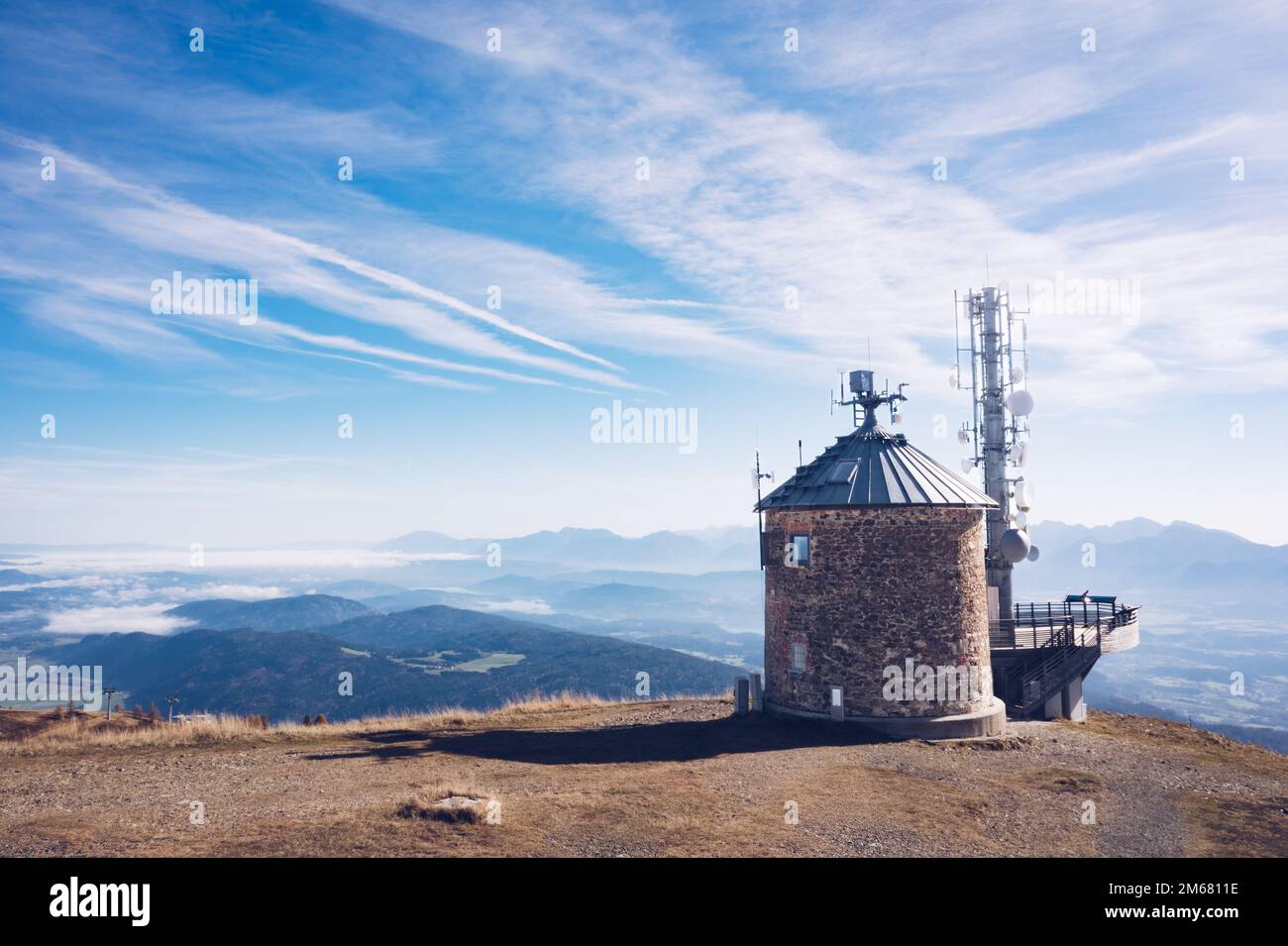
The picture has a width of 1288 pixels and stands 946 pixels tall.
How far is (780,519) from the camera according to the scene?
28266 mm

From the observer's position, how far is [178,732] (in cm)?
2341

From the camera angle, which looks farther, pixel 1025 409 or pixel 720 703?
pixel 1025 409

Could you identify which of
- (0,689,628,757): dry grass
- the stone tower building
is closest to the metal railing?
Result: the stone tower building

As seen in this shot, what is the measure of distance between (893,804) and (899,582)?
9.36 metres

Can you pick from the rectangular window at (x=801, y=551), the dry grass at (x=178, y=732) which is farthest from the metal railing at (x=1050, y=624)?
the dry grass at (x=178, y=732)

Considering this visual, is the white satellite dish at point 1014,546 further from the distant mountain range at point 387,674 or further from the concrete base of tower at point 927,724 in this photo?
the distant mountain range at point 387,674

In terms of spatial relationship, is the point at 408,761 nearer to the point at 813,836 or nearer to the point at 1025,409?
the point at 813,836

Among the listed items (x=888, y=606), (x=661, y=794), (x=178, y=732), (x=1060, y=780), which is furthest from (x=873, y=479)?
(x=178, y=732)

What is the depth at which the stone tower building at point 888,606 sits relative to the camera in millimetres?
25609

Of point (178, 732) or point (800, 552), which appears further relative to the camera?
point (800, 552)

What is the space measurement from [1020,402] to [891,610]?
18432mm

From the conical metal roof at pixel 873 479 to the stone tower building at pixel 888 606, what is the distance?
0.22ft

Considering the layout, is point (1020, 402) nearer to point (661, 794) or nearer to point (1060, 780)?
point (1060, 780)
